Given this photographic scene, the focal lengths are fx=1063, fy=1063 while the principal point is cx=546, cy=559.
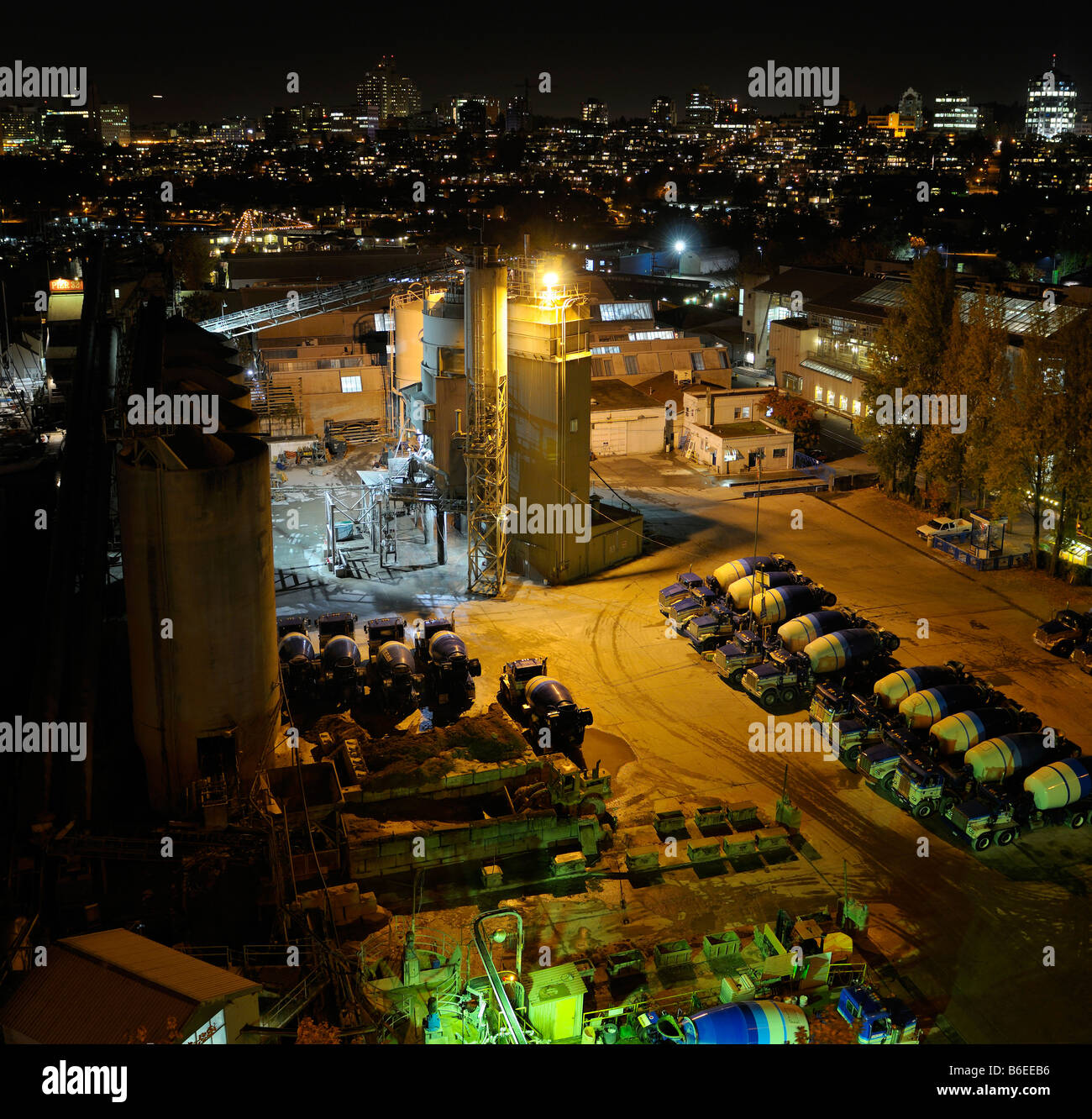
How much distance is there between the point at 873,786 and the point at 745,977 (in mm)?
7638

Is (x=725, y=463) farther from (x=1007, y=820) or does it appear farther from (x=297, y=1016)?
(x=297, y=1016)

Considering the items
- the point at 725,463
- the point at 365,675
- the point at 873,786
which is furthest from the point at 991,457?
→ the point at 365,675

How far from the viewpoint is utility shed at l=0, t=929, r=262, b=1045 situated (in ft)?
37.0

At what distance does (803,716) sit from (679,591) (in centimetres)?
625

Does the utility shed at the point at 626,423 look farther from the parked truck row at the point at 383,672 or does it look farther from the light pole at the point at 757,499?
the parked truck row at the point at 383,672

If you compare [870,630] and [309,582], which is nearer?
[870,630]

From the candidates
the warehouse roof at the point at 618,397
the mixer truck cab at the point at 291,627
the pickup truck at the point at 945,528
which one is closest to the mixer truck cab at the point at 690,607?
the mixer truck cab at the point at 291,627

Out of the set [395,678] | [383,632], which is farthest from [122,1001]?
[383,632]

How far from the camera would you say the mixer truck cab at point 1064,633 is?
89.5 feet

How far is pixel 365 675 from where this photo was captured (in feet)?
83.0

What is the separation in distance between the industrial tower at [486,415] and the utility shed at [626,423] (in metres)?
13.9

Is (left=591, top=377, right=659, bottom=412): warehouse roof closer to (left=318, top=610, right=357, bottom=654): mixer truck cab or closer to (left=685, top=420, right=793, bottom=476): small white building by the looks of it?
(left=685, top=420, right=793, bottom=476): small white building

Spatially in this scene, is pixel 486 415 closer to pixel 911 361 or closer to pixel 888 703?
pixel 888 703

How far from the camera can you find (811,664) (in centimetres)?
2544
